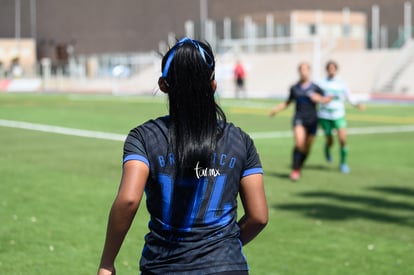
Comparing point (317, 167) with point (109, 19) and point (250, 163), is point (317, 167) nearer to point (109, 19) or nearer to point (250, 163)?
point (250, 163)

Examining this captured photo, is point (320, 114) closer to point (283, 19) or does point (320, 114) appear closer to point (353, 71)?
point (353, 71)

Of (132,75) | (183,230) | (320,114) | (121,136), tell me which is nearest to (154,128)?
(183,230)

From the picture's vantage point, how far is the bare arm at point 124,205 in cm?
326

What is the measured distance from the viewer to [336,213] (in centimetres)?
1025

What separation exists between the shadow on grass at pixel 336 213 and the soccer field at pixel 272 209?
1 cm

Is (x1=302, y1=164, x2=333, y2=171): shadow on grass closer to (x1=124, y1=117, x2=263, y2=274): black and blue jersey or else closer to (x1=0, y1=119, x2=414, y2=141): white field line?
(x1=0, y1=119, x2=414, y2=141): white field line

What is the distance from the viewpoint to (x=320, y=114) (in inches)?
584

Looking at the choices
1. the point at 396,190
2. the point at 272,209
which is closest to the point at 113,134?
the point at 396,190

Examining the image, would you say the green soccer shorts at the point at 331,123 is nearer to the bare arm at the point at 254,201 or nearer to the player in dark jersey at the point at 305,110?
the player in dark jersey at the point at 305,110

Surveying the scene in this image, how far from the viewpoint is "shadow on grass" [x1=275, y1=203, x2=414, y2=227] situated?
9812 mm

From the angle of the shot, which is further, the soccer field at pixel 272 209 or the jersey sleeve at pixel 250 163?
the soccer field at pixel 272 209

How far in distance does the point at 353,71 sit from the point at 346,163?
3493cm

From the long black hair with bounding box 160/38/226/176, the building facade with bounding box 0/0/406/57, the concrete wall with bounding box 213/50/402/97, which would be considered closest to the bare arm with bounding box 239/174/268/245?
the long black hair with bounding box 160/38/226/176

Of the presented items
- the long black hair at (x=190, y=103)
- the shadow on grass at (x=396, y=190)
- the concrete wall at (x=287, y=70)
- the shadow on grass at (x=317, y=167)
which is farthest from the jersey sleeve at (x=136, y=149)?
the concrete wall at (x=287, y=70)
